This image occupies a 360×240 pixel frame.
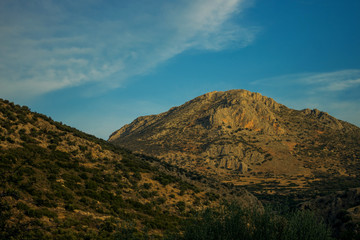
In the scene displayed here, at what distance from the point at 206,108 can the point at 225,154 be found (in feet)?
171

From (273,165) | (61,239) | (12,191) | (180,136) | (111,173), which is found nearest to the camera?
(61,239)

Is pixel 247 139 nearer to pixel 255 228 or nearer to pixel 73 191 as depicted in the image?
pixel 73 191

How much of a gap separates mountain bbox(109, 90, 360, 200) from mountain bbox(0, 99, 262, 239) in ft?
170

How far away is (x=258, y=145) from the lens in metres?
130

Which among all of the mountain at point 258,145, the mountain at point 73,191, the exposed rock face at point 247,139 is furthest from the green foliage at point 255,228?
the exposed rock face at point 247,139

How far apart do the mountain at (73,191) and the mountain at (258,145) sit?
51.8m

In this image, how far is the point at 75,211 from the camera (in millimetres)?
21203

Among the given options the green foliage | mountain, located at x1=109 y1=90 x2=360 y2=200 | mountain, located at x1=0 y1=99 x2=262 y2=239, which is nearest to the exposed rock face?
mountain, located at x1=109 y1=90 x2=360 y2=200

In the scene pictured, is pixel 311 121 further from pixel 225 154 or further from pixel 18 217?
pixel 18 217

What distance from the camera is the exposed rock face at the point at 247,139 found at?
112500 millimetres

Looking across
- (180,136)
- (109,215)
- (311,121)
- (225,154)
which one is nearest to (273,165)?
(225,154)

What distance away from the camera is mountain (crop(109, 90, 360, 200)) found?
101m

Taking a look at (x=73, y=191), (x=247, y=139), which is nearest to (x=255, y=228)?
(x=73, y=191)

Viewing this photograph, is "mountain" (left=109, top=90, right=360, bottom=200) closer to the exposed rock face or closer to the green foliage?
the exposed rock face
